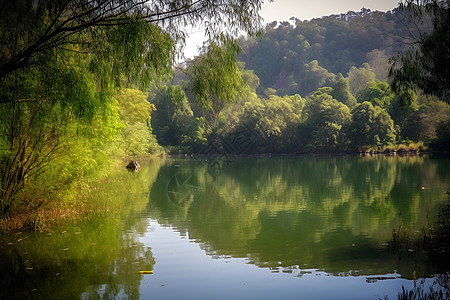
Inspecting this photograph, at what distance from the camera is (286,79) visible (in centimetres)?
13525

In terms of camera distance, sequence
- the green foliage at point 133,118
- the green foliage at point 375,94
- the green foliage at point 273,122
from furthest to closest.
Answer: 1. the green foliage at point 273,122
2. the green foliage at point 375,94
3. the green foliage at point 133,118

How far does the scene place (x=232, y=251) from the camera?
1173 centimetres

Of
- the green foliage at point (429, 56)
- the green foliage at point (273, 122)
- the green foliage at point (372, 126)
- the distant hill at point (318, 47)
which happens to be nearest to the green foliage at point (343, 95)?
the green foliage at point (273, 122)

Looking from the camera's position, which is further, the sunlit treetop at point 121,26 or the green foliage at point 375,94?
the green foliage at point 375,94

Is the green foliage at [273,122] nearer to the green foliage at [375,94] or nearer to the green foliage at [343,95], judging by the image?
the green foliage at [343,95]

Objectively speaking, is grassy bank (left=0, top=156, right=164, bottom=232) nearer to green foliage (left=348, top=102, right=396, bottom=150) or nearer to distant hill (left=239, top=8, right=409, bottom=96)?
Answer: green foliage (left=348, top=102, right=396, bottom=150)

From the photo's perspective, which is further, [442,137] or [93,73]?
[442,137]

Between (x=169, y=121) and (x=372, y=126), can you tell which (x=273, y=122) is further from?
(x=169, y=121)

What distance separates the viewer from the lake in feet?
28.1

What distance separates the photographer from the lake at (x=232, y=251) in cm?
857

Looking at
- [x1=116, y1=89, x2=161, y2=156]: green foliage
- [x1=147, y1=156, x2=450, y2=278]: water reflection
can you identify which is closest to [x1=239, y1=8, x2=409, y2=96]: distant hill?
[x1=116, y1=89, x2=161, y2=156]: green foliage

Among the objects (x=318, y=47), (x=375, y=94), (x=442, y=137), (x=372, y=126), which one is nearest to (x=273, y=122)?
(x=372, y=126)

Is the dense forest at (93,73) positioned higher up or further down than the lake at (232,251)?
higher up

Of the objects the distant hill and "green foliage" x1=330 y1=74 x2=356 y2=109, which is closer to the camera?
"green foliage" x1=330 y1=74 x2=356 y2=109
